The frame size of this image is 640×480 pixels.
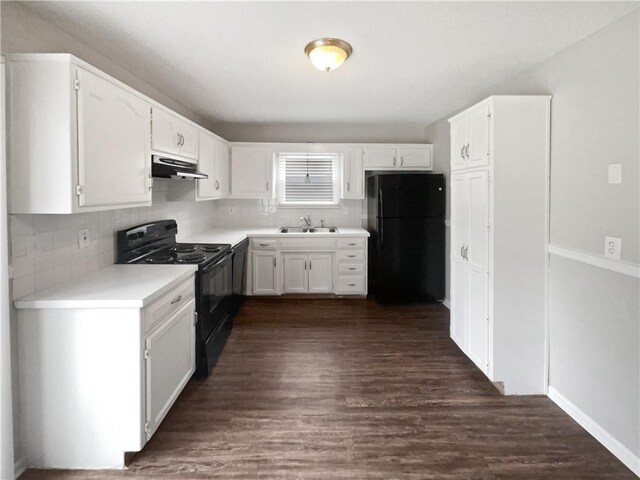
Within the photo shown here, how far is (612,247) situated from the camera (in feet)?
6.75

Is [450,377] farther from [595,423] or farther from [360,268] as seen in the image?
[360,268]

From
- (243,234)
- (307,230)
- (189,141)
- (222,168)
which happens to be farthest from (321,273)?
(189,141)

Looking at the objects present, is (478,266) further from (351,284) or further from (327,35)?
(351,284)

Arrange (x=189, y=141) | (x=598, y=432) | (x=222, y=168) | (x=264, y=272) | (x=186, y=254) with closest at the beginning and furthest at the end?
(x=598, y=432) → (x=186, y=254) → (x=189, y=141) → (x=222, y=168) → (x=264, y=272)

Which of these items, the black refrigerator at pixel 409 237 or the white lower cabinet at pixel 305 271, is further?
the white lower cabinet at pixel 305 271

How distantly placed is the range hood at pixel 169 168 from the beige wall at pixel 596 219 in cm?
265

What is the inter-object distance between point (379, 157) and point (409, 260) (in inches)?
57.4

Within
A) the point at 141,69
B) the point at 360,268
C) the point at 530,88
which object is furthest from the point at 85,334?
the point at 360,268

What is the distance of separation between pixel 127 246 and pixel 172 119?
104 cm

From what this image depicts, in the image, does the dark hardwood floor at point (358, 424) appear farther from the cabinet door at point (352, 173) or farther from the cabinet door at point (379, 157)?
the cabinet door at point (379, 157)

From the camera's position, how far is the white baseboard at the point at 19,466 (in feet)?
6.06

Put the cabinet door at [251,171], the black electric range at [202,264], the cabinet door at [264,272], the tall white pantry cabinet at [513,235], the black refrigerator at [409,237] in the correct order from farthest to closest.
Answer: the cabinet door at [251,171] < the cabinet door at [264,272] < the black refrigerator at [409,237] < the black electric range at [202,264] < the tall white pantry cabinet at [513,235]

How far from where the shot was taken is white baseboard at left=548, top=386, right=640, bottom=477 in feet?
6.36

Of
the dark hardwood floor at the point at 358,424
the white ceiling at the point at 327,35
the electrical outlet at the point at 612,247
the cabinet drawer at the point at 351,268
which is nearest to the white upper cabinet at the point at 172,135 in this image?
the white ceiling at the point at 327,35
